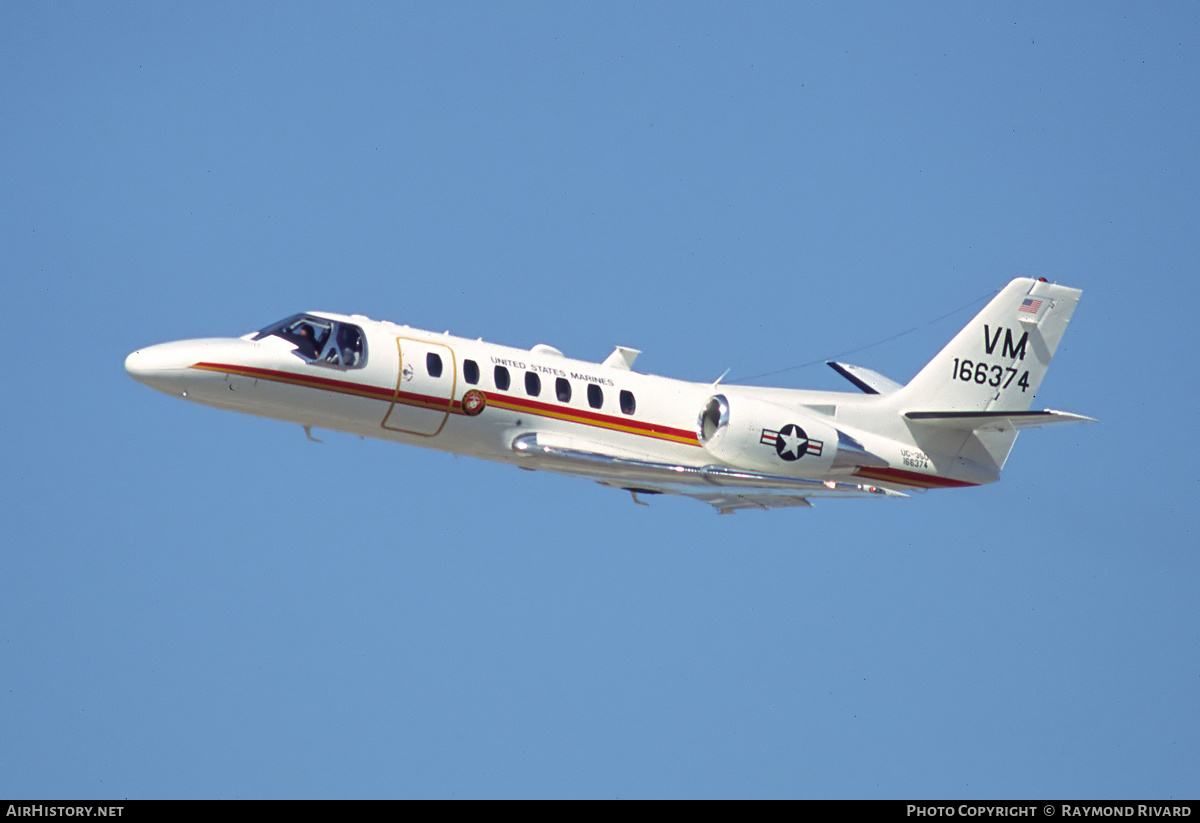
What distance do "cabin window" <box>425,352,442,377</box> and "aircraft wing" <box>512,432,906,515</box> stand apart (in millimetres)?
2133

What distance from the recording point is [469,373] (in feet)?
112

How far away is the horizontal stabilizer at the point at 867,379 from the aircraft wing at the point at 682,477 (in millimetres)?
4917

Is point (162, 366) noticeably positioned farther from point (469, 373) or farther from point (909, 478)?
point (909, 478)

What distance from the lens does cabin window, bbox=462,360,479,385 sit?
3416 centimetres

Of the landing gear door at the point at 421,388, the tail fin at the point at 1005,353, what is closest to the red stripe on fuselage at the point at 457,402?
the landing gear door at the point at 421,388

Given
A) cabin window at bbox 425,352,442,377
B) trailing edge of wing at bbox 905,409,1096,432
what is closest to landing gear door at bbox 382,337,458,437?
cabin window at bbox 425,352,442,377

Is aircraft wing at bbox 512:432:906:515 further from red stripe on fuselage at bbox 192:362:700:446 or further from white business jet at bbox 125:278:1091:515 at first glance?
red stripe on fuselage at bbox 192:362:700:446

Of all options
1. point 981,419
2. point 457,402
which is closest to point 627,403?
point 457,402

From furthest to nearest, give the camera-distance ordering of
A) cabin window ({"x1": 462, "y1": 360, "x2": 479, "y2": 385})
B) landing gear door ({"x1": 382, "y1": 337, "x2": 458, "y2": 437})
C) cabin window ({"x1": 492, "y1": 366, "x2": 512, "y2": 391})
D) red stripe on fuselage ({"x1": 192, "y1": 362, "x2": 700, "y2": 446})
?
cabin window ({"x1": 492, "y1": 366, "x2": 512, "y2": 391}) < cabin window ({"x1": 462, "y1": 360, "x2": 479, "y2": 385}) < landing gear door ({"x1": 382, "y1": 337, "x2": 458, "y2": 437}) < red stripe on fuselage ({"x1": 192, "y1": 362, "x2": 700, "y2": 446})

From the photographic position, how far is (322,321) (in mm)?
33594

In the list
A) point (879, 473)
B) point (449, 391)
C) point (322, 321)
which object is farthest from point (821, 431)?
point (322, 321)

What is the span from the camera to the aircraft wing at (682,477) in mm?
34594

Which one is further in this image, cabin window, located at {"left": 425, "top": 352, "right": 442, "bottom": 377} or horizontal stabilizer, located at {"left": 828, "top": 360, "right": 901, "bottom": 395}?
horizontal stabilizer, located at {"left": 828, "top": 360, "right": 901, "bottom": 395}
